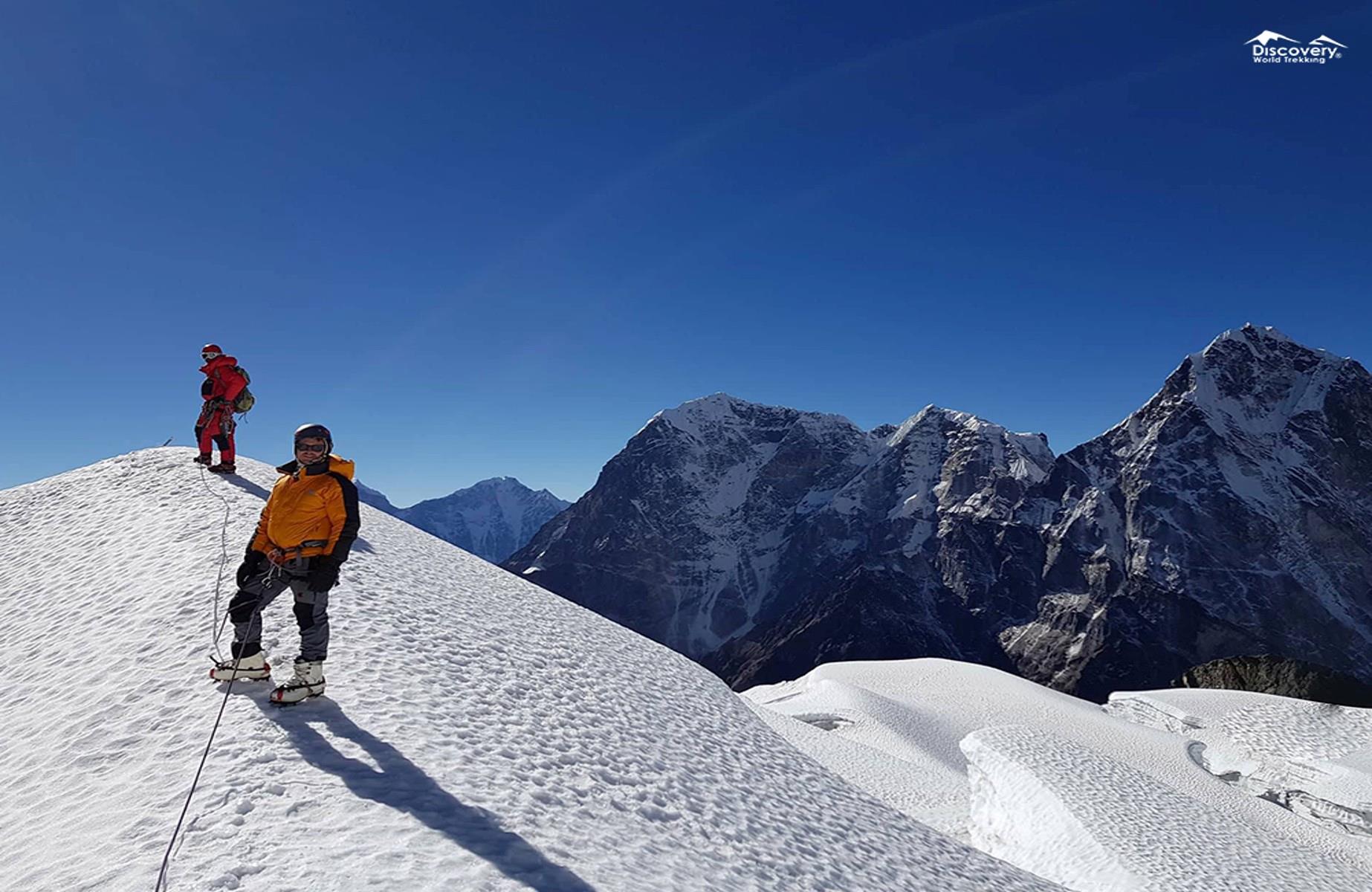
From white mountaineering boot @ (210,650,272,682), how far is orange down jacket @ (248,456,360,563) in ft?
3.66

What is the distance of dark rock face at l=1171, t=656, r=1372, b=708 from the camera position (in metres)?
29.3

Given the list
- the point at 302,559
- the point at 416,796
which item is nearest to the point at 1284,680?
the point at 416,796

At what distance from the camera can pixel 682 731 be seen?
9.52 m

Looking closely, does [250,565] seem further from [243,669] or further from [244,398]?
[244,398]

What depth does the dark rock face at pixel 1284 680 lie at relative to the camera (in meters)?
29.3

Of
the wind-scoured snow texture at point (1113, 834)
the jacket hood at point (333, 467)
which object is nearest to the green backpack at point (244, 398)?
the jacket hood at point (333, 467)

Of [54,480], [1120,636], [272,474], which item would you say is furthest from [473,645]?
[1120,636]

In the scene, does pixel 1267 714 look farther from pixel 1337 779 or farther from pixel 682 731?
pixel 682 731

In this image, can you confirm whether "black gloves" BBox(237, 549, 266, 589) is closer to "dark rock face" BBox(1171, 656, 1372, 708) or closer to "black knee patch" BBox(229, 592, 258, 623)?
"black knee patch" BBox(229, 592, 258, 623)

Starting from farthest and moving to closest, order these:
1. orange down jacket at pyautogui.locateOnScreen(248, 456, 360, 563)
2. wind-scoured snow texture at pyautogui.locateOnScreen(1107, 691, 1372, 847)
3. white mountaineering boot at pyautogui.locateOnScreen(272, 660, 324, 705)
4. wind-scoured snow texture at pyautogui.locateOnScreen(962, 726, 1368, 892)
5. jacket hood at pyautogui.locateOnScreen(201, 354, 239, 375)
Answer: wind-scoured snow texture at pyautogui.locateOnScreen(1107, 691, 1372, 847), jacket hood at pyautogui.locateOnScreen(201, 354, 239, 375), wind-scoured snow texture at pyautogui.locateOnScreen(962, 726, 1368, 892), orange down jacket at pyautogui.locateOnScreen(248, 456, 360, 563), white mountaineering boot at pyautogui.locateOnScreen(272, 660, 324, 705)

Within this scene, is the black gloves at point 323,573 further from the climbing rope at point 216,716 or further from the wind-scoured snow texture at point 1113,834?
the wind-scoured snow texture at point 1113,834

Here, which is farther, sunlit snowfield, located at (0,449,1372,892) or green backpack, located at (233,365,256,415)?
green backpack, located at (233,365,256,415)

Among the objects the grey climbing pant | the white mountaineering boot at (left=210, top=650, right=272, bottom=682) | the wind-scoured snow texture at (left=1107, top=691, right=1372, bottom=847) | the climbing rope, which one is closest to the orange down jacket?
the grey climbing pant

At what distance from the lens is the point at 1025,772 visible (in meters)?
16.5
